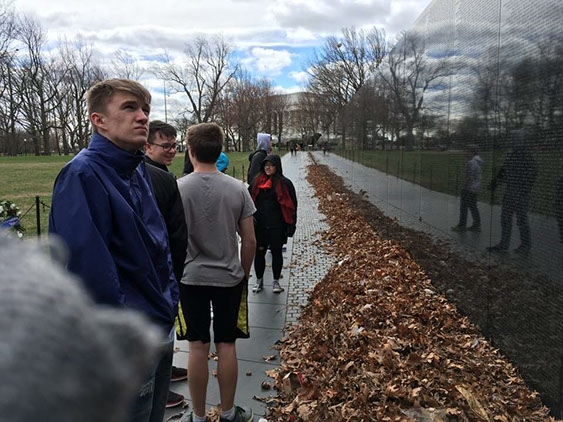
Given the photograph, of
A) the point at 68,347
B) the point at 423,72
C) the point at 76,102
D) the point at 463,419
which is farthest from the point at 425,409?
the point at 76,102

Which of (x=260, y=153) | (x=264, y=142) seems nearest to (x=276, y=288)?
(x=260, y=153)

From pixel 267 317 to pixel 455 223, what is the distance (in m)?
2.51

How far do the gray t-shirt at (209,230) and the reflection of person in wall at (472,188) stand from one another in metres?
2.63

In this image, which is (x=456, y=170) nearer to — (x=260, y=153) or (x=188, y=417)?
(x=260, y=153)

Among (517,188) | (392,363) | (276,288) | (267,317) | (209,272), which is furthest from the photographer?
(276,288)

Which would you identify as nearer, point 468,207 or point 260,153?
point 468,207

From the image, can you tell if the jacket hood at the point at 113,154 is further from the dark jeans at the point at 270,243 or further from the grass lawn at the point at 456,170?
the dark jeans at the point at 270,243

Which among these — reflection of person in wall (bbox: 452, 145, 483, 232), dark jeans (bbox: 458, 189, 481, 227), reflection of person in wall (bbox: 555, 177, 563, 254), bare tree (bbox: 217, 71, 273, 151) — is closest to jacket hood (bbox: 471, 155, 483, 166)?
reflection of person in wall (bbox: 452, 145, 483, 232)

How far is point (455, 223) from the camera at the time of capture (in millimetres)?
5008

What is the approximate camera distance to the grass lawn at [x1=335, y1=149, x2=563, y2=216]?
3094 mm

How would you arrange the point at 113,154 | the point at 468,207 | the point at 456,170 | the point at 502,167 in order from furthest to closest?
the point at 456,170 → the point at 468,207 → the point at 502,167 → the point at 113,154

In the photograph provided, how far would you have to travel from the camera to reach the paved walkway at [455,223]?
10.3ft

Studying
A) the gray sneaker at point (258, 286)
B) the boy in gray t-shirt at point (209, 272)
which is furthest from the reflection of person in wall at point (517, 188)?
the gray sneaker at point (258, 286)

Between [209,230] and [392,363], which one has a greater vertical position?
[209,230]
